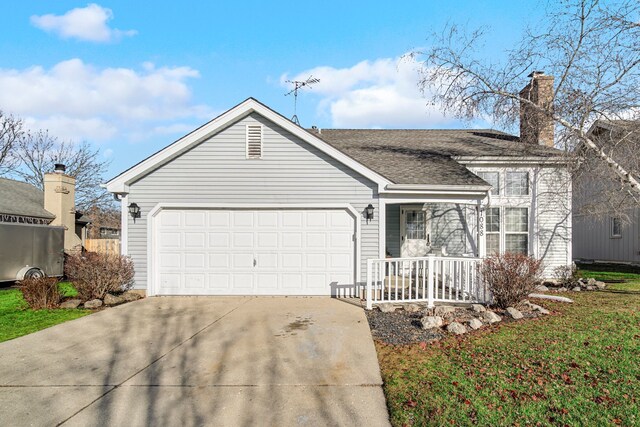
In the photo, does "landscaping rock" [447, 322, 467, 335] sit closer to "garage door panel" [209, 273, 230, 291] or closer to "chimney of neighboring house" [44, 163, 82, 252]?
"garage door panel" [209, 273, 230, 291]

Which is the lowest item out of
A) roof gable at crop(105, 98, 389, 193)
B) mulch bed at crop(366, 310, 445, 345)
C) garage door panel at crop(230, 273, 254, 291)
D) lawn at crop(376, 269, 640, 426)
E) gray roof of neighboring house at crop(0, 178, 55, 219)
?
mulch bed at crop(366, 310, 445, 345)

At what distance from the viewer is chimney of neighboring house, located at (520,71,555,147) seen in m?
10.2

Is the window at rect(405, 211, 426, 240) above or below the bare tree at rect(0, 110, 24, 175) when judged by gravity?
below

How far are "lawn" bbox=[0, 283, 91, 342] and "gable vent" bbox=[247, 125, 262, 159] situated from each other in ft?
16.2

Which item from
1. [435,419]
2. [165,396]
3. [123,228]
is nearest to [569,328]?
[435,419]

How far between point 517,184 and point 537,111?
2898 millimetres

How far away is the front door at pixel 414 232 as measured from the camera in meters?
12.1

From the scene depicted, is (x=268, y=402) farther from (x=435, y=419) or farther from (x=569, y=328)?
(x=569, y=328)

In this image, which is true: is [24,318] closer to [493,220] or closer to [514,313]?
[514,313]

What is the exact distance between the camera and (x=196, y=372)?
4.93 metres

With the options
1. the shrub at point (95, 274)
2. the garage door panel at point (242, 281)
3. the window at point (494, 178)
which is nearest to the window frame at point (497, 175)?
the window at point (494, 178)

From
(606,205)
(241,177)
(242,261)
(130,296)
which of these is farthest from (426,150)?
(130,296)

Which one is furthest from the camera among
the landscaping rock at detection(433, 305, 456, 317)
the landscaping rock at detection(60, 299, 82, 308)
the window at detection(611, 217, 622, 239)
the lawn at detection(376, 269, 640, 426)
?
the window at detection(611, 217, 622, 239)

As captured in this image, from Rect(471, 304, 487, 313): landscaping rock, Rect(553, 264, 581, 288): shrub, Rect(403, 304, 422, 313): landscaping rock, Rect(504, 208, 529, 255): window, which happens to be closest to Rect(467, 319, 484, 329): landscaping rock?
Rect(471, 304, 487, 313): landscaping rock
